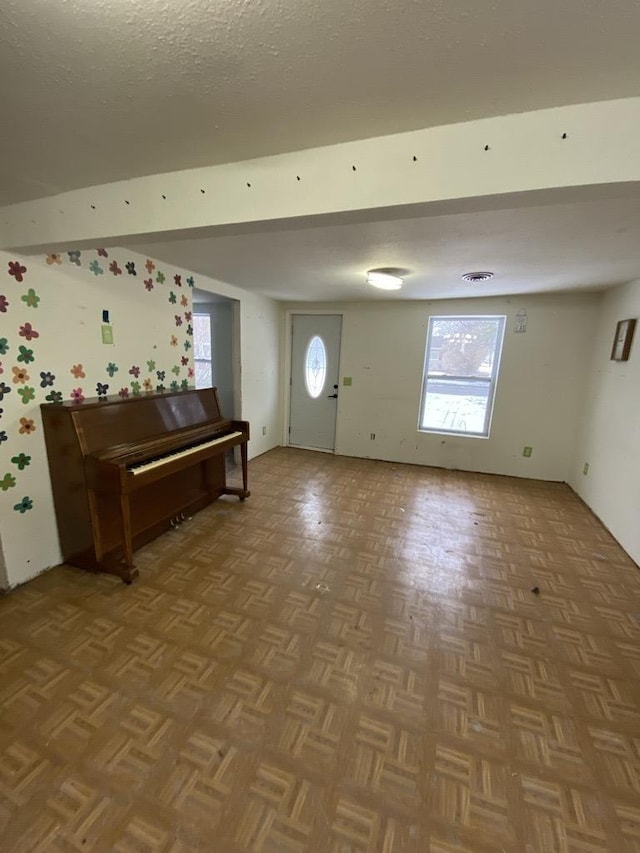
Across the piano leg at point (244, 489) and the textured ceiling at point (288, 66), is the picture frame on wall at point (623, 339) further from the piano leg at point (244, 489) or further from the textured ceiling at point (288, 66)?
the piano leg at point (244, 489)

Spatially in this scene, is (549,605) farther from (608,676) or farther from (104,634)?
(104,634)

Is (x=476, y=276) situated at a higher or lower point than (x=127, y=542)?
higher

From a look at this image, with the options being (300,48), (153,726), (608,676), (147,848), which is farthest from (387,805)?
(300,48)

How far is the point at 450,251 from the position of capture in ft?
7.26

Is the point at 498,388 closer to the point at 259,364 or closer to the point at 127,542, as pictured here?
the point at 259,364

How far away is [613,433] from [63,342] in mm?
4210

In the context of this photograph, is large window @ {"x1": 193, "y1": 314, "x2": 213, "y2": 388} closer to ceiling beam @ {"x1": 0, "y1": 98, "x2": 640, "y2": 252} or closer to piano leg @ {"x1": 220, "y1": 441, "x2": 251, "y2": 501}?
piano leg @ {"x1": 220, "y1": 441, "x2": 251, "y2": 501}

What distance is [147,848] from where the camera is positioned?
976mm

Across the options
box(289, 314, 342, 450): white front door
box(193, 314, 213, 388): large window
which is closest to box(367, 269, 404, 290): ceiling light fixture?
box(289, 314, 342, 450): white front door

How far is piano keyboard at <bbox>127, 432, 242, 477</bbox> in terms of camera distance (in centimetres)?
209

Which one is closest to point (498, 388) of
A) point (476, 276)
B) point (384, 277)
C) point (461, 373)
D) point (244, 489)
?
point (461, 373)

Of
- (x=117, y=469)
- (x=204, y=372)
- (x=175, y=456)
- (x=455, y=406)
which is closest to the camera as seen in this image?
(x=117, y=469)

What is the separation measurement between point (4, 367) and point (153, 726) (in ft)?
6.11

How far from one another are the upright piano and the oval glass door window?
2.30 m
